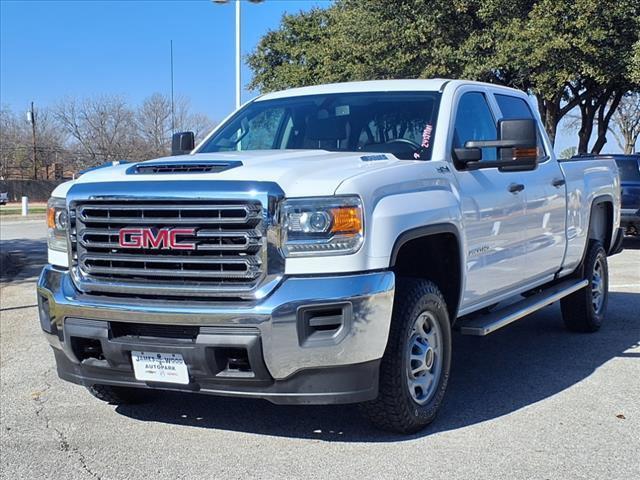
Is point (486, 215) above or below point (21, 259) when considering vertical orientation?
above

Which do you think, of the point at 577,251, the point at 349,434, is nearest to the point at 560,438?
the point at 349,434

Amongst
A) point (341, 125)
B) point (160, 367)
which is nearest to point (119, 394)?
point (160, 367)

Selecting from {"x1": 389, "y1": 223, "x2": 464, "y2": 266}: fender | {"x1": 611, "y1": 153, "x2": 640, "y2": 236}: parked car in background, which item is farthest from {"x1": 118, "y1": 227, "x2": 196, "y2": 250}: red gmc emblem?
{"x1": 611, "y1": 153, "x2": 640, "y2": 236}: parked car in background

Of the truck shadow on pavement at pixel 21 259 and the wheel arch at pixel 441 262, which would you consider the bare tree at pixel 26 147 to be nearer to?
the truck shadow on pavement at pixel 21 259

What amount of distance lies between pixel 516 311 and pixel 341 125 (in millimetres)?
1885

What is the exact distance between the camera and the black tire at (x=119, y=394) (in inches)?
196

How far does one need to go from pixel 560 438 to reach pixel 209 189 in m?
2.46

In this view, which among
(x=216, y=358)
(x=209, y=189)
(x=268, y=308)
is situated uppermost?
(x=209, y=189)

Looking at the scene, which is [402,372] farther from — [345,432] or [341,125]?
[341,125]

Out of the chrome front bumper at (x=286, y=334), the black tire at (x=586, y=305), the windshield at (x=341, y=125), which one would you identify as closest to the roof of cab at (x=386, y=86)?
the windshield at (x=341, y=125)

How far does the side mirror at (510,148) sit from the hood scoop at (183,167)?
1.60m

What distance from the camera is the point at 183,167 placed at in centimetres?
423

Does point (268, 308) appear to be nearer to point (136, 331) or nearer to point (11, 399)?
point (136, 331)

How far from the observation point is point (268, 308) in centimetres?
376
